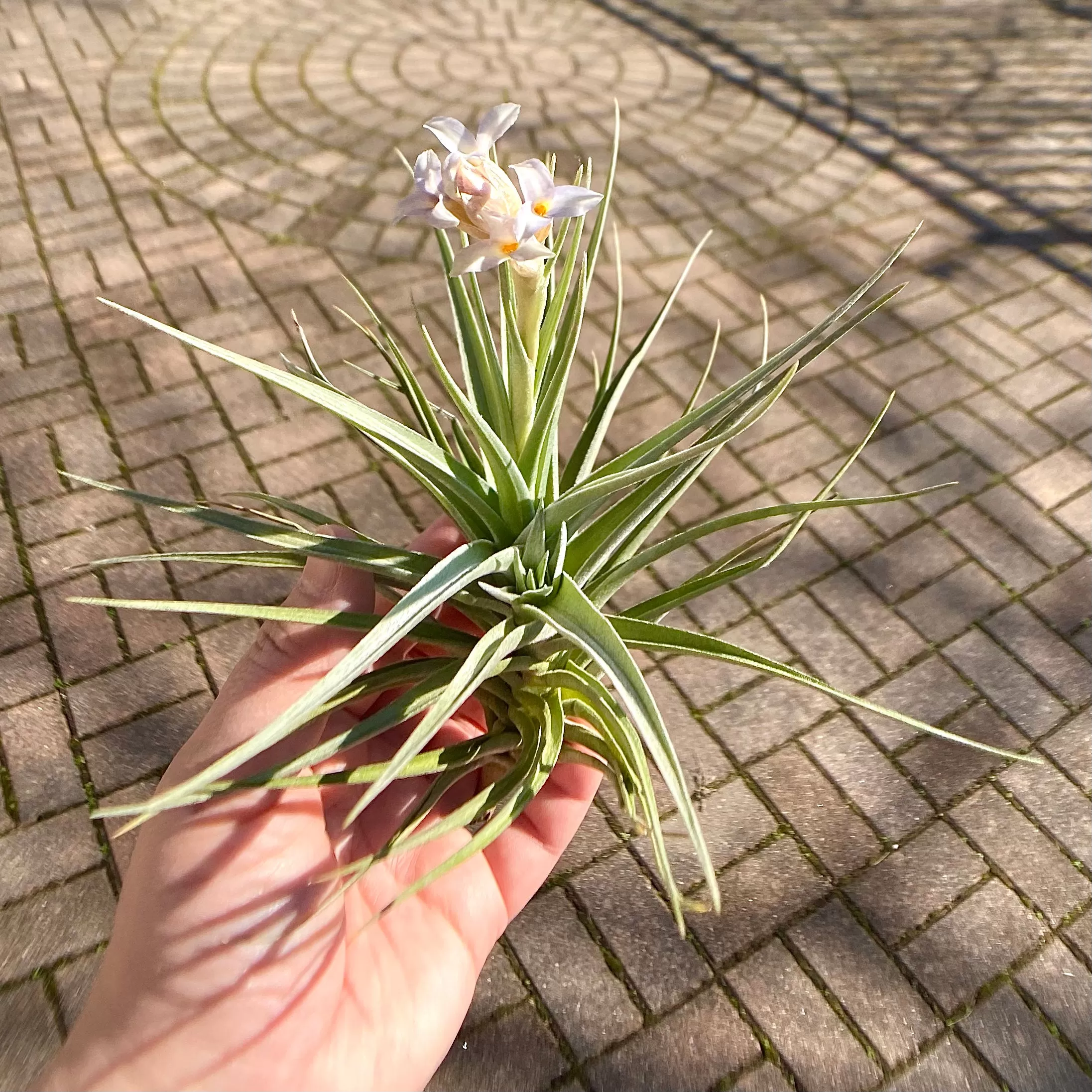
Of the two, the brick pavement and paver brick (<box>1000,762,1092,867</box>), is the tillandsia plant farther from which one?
paver brick (<box>1000,762,1092,867</box>)

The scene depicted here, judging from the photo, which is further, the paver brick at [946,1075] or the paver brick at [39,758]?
the paver brick at [39,758]

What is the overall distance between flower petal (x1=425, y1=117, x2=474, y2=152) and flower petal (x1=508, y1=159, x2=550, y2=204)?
0.30ft

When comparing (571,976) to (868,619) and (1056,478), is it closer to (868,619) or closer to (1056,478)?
(868,619)

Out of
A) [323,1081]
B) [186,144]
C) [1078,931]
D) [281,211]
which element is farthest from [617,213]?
[323,1081]

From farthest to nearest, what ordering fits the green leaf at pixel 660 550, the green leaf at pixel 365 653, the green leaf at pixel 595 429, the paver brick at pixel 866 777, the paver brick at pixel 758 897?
the paver brick at pixel 866 777
the paver brick at pixel 758 897
the green leaf at pixel 595 429
the green leaf at pixel 660 550
the green leaf at pixel 365 653

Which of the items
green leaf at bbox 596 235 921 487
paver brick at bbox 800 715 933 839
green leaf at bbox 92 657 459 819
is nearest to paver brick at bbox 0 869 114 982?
green leaf at bbox 92 657 459 819

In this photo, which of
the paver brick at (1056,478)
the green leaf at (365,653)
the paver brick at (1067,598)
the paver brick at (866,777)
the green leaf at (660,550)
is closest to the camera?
the green leaf at (365,653)

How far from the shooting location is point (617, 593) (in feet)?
8.86

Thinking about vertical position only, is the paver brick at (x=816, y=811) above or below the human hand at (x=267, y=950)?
below

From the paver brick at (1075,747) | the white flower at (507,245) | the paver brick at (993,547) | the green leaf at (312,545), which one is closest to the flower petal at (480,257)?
the white flower at (507,245)

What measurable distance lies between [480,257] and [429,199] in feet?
0.38

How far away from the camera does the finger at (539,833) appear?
185 cm

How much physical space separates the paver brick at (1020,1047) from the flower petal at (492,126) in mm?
2037

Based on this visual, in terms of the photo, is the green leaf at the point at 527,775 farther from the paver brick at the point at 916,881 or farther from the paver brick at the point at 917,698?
the paver brick at the point at 917,698
